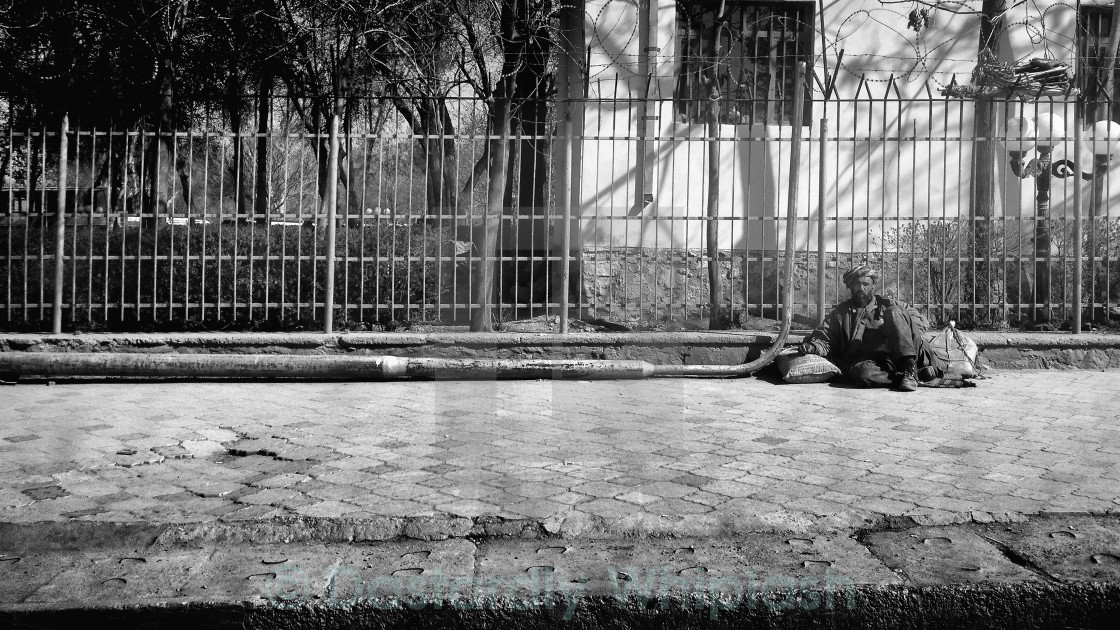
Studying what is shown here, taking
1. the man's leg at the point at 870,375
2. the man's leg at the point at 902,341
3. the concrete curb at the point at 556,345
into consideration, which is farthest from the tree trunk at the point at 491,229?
the man's leg at the point at 902,341

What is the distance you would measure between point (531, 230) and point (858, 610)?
568 centimetres

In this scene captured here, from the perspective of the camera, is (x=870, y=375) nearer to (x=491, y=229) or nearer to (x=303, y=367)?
(x=491, y=229)

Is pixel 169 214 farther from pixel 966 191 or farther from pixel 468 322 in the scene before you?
pixel 966 191

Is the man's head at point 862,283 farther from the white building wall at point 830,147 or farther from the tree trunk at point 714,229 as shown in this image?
the tree trunk at point 714,229

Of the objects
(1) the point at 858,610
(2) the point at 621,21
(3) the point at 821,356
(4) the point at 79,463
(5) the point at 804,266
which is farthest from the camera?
(2) the point at 621,21

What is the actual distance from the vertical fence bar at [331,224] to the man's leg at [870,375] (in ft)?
14.7

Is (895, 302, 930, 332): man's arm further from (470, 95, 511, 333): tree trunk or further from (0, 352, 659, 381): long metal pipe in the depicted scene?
(470, 95, 511, 333): tree trunk

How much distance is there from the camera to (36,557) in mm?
2984

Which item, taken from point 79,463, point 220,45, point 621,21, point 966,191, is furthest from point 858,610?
point 220,45

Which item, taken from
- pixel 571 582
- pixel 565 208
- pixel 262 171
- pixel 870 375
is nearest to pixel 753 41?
pixel 565 208

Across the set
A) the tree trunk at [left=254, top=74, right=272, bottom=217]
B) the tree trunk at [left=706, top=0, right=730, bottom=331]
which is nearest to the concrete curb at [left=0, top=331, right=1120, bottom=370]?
the tree trunk at [left=706, top=0, right=730, bottom=331]

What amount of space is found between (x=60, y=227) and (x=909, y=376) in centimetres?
729

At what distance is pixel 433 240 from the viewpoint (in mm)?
8102

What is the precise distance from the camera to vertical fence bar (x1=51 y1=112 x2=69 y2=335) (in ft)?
25.2
